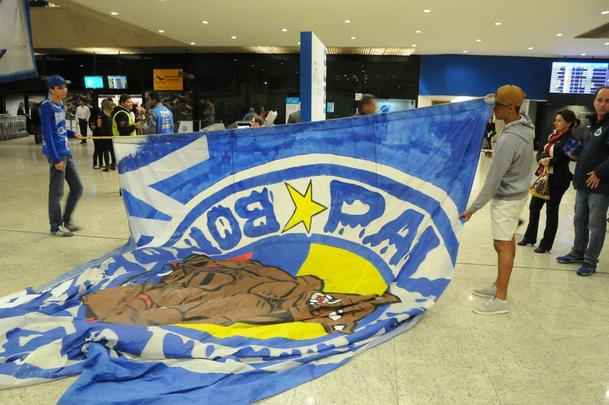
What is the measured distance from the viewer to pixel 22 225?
5023 mm

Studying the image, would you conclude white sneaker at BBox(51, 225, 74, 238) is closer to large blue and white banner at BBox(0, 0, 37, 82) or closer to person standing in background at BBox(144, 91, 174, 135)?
large blue and white banner at BBox(0, 0, 37, 82)

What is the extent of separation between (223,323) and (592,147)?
10.7 ft

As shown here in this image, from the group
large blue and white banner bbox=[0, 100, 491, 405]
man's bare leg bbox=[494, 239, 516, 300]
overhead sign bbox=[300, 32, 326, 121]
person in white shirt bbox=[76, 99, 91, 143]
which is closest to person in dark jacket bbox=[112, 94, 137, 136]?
large blue and white banner bbox=[0, 100, 491, 405]

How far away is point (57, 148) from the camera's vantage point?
4.39m

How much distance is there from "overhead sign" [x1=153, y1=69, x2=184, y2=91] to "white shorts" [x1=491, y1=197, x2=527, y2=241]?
632 inches

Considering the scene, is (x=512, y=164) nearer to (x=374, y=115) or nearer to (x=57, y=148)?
(x=374, y=115)

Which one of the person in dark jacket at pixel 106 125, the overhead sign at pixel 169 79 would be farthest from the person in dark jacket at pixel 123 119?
the overhead sign at pixel 169 79

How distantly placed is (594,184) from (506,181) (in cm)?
111

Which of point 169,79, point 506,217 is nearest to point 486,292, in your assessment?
point 506,217

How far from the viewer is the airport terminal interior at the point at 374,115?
232cm

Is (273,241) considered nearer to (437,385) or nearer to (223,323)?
(223,323)

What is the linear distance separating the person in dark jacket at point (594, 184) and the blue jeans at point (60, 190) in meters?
4.79

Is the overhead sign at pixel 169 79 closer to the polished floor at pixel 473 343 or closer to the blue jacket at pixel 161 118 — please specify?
the blue jacket at pixel 161 118

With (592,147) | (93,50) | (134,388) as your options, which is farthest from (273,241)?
(93,50)
